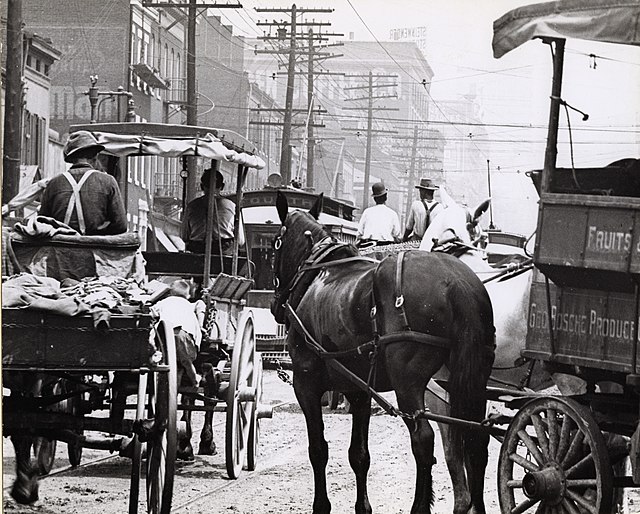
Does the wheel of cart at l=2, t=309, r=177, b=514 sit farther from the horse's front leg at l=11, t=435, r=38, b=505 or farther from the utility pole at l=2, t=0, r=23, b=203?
the utility pole at l=2, t=0, r=23, b=203

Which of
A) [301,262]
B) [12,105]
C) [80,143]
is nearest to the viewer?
[80,143]

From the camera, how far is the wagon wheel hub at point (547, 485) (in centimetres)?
504

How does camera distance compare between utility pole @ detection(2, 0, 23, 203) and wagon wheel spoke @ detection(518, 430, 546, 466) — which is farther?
utility pole @ detection(2, 0, 23, 203)

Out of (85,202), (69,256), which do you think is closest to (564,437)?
(69,256)

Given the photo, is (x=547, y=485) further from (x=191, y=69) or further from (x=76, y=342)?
(x=191, y=69)

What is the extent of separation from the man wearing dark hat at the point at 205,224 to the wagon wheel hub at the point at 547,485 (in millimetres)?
4102

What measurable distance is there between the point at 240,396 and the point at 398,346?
1969 mm

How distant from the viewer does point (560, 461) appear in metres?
5.10

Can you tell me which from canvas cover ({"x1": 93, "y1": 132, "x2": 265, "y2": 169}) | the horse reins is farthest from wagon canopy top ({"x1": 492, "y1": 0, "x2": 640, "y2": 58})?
canvas cover ({"x1": 93, "y1": 132, "x2": 265, "y2": 169})

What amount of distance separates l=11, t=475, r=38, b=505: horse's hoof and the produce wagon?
2.78 m

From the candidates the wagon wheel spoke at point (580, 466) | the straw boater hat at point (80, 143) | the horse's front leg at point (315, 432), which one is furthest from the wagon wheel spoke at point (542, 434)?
the straw boater hat at point (80, 143)

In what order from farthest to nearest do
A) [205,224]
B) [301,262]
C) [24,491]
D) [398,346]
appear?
[205,224], [301,262], [24,491], [398,346]

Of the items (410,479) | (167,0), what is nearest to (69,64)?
(167,0)

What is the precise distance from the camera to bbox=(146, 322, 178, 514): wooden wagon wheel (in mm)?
6027
